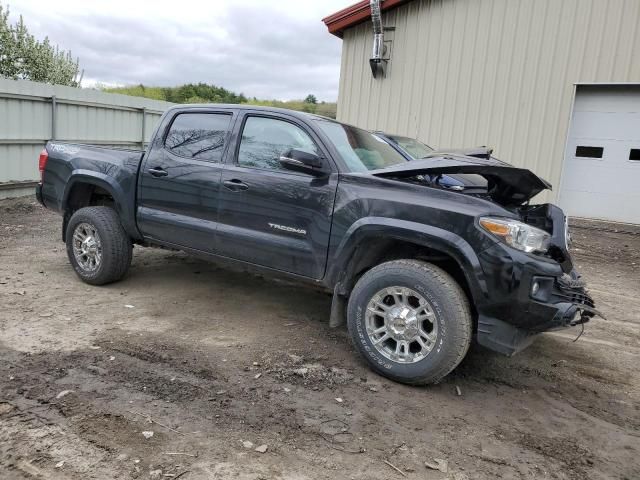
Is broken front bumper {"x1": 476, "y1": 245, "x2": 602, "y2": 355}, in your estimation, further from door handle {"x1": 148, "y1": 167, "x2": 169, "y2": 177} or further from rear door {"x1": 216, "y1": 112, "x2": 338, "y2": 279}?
door handle {"x1": 148, "y1": 167, "x2": 169, "y2": 177}

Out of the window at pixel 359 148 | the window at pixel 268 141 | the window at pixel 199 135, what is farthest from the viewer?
the window at pixel 199 135

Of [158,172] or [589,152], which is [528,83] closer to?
[589,152]

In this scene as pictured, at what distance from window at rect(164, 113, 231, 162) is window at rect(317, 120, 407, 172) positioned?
925 millimetres

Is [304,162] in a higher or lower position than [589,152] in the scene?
lower

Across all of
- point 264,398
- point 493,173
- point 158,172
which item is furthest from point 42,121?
point 493,173

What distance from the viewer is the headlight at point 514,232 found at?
10.7ft

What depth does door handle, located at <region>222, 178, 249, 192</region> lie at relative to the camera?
168 inches

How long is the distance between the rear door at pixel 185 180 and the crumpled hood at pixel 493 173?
4.93 feet

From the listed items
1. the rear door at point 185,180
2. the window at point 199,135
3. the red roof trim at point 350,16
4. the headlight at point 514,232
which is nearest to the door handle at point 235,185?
the rear door at point 185,180

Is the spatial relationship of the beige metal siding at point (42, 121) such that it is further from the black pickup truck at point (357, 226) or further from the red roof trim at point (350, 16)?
the black pickup truck at point (357, 226)

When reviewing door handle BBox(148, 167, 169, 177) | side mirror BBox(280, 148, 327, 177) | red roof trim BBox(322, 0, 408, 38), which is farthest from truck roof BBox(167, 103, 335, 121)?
red roof trim BBox(322, 0, 408, 38)

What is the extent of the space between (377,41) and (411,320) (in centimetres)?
923

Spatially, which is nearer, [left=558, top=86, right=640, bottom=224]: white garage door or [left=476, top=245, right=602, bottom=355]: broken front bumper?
[left=476, top=245, right=602, bottom=355]: broken front bumper

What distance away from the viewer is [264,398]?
3246mm
